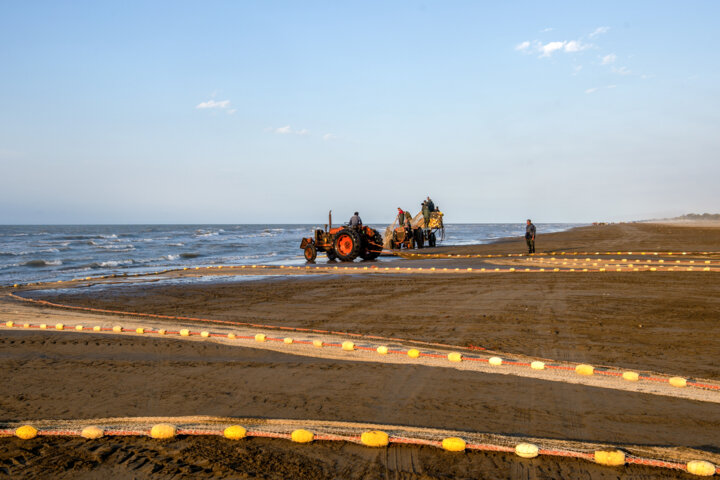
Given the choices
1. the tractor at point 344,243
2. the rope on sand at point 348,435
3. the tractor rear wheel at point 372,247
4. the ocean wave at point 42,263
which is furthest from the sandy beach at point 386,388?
the ocean wave at point 42,263

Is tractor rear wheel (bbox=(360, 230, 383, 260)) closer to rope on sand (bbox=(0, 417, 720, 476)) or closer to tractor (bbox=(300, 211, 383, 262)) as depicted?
tractor (bbox=(300, 211, 383, 262))

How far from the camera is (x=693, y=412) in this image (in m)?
3.83

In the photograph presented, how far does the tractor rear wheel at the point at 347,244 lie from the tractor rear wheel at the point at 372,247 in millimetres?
827

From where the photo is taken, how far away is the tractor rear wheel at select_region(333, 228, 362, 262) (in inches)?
776

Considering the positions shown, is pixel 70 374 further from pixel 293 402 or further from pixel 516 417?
pixel 516 417

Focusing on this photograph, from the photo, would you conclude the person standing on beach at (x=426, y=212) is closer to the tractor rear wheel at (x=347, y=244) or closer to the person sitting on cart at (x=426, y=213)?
the person sitting on cart at (x=426, y=213)

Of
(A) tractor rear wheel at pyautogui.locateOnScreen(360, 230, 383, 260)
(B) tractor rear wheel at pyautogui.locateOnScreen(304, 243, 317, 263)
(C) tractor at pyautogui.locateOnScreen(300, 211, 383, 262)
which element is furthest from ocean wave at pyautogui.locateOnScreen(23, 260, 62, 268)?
(A) tractor rear wheel at pyautogui.locateOnScreen(360, 230, 383, 260)

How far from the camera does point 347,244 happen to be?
20156mm

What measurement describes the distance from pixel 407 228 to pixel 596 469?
23096 mm

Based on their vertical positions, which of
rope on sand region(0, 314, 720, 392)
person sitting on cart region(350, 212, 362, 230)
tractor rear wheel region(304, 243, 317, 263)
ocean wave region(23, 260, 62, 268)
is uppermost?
person sitting on cart region(350, 212, 362, 230)

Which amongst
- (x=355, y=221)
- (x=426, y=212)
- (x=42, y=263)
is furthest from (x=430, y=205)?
(x=42, y=263)

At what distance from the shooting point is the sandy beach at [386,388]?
3.09m

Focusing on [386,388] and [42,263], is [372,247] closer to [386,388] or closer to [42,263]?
[42,263]

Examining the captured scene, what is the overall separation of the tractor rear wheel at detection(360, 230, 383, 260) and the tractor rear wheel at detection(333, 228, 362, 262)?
827 mm
